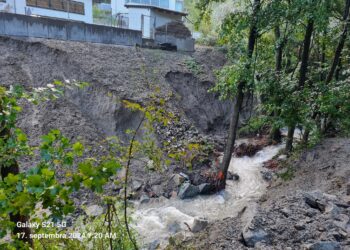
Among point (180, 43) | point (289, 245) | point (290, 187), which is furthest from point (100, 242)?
point (180, 43)

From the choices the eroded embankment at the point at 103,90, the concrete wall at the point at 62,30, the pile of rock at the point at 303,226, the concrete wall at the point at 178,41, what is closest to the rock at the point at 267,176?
the eroded embankment at the point at 103,90

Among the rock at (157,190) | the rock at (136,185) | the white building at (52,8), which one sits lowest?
the rock at (157,190)

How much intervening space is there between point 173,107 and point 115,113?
99.2 inches

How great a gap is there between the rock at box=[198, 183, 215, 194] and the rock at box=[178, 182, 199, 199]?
120 mm

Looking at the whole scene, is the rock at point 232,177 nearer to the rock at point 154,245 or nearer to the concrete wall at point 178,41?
the rock at point 154,245

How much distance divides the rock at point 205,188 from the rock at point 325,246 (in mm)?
5051

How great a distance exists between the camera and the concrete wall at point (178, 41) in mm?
17736

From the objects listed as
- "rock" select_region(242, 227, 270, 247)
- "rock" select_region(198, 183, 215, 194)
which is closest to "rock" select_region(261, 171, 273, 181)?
"rock" select_region(198, 183, 215, 194)

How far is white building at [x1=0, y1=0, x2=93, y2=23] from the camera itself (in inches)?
603

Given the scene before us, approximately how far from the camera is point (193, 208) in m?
8.01

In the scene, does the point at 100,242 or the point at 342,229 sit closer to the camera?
the point at 100,242

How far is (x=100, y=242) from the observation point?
11.2ft

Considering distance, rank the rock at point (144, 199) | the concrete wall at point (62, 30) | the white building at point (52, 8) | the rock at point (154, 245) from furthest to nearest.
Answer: the white building at point (52, 8), the concrete wall at point (62, 30), the rock at point (144, 199), the rock at point (154, 245)

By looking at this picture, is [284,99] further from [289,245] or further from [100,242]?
[100,242]
